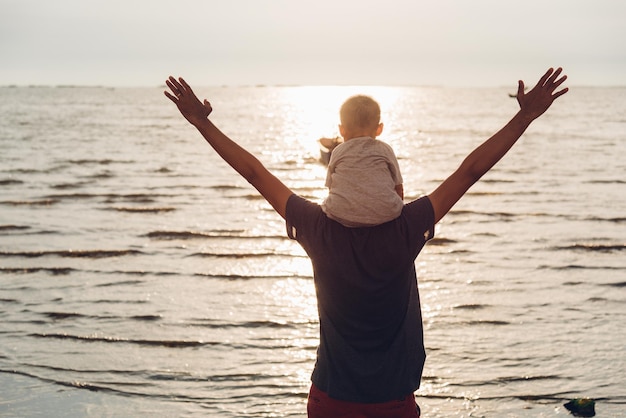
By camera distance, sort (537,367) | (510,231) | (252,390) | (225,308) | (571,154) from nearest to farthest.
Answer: (252,390) → (537,367) → (225,308) → (510,231) → (571,154)

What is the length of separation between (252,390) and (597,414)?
3.27 m

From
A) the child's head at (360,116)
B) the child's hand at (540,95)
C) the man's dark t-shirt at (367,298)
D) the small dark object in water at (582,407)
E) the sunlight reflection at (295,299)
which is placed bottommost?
the small dark object in water at (582,407)

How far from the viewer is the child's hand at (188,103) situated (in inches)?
124

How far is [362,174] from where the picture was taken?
2992mm

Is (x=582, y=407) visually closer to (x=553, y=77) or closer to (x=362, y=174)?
(x=553, y=77)

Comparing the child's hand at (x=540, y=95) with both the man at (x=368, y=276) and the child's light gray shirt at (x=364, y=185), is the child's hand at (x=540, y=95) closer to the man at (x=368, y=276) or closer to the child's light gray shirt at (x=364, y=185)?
the man at (x=368, y=276)

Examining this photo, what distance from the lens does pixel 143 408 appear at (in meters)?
6.89

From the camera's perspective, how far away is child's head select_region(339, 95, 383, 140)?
118 inches

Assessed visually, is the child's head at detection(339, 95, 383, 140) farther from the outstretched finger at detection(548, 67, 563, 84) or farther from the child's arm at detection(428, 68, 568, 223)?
the outstretched finger at detection(548, 67, 563, 84)

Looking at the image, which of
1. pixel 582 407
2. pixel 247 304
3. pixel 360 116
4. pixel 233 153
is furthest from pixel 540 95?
pixel 247 304

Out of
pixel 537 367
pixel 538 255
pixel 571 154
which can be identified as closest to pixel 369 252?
pixel 537 367

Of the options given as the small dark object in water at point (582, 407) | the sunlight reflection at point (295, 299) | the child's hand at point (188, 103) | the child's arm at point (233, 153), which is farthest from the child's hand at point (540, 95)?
the sunlight reflection at point (295, 299)

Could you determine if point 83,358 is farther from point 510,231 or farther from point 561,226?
point 561,226

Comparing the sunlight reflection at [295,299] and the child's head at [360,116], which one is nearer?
the child's head at [360,116]
